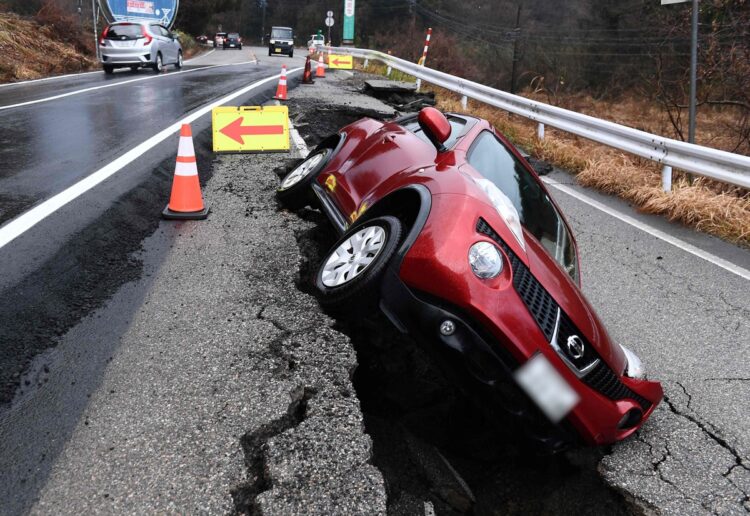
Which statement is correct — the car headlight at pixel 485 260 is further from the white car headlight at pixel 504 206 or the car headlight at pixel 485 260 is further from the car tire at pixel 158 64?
the car tire at pixel 158 64

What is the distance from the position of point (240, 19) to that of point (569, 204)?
318ft

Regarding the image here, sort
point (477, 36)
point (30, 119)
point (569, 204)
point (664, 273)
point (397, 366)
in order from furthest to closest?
point (477, 36), point (30, 119), point (569, 204), point (664, 273), point (397, 366)

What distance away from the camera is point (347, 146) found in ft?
15.7

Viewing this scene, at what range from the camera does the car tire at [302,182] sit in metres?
4.87

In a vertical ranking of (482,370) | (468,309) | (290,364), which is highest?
(468,309)

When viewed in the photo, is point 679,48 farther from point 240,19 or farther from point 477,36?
point 240,19

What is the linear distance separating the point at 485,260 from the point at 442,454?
0.98 m

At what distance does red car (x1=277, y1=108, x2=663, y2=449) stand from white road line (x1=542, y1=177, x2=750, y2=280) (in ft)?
8.34

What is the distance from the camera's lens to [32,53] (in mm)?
18766

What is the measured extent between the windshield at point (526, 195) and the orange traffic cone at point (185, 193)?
8.17 feet

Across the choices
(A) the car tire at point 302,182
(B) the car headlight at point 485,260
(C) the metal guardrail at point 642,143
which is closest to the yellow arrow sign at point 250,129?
(A) the car tire at point 302,182

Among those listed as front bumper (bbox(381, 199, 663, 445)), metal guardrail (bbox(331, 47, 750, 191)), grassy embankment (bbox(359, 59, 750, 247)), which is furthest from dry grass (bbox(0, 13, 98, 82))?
front bumper (bbox(381, 199, 663, 445))

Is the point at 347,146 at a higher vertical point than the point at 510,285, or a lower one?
higher

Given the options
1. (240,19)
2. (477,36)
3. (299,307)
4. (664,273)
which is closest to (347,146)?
(299,307)
